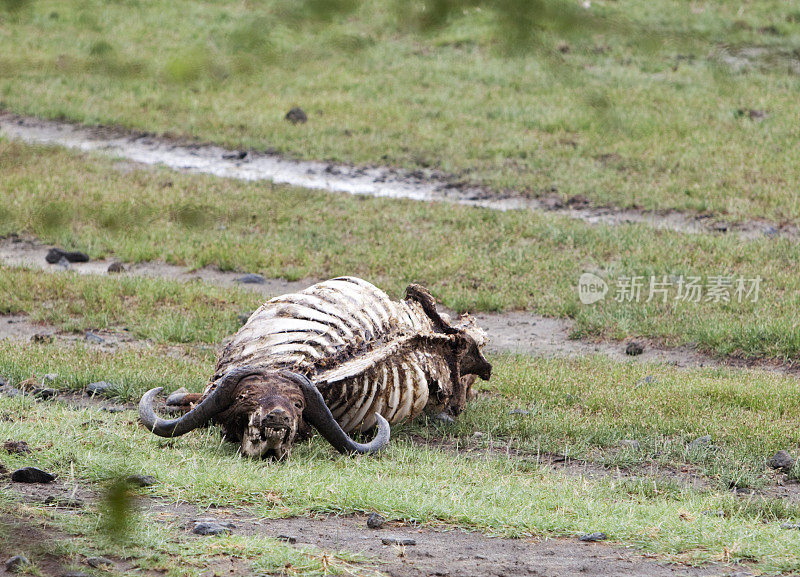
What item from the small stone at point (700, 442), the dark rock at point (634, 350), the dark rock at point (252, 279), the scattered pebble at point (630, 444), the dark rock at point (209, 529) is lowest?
the dark rock at point (252, 279)

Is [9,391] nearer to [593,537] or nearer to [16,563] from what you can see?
[16,563]

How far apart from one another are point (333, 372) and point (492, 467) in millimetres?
1082

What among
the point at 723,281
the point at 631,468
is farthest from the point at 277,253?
the point at 631,468

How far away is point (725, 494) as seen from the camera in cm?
535

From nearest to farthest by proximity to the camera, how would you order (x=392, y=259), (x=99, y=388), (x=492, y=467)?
(x=492, y=467), (x=99, y=388), (x=392, y=259)

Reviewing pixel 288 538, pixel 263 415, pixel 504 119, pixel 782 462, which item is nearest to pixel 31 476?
pixel 263 415

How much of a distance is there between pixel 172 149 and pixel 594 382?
39.0 ft

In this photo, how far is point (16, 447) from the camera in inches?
194

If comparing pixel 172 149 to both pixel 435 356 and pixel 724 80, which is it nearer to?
pixel 435 356

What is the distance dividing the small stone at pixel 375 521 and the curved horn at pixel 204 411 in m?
1.45

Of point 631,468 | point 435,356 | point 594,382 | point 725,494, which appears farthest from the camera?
point 594,382

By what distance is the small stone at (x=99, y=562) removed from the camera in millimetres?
3369

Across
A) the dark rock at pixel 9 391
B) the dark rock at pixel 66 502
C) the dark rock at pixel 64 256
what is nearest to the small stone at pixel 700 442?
the dark rock at pixel 66 502

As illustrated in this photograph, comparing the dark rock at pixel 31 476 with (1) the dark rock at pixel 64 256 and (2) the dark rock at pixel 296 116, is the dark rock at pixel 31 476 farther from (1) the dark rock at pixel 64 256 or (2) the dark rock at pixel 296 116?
(2) the dark rock at pixel 296 116
